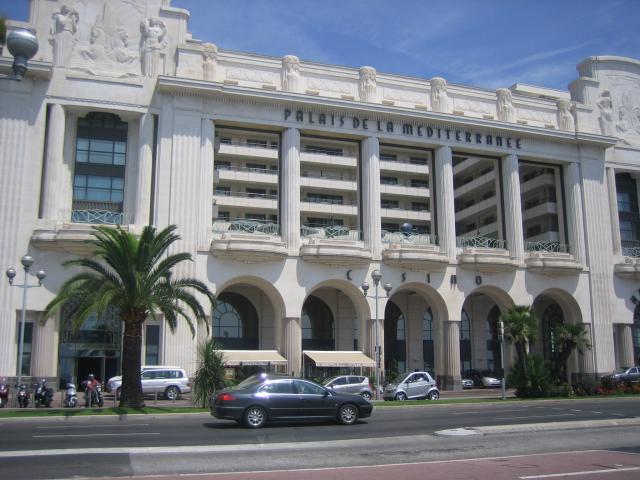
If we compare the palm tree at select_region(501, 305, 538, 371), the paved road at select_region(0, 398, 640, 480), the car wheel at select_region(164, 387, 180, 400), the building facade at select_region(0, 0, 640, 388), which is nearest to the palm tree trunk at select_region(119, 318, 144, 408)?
the paved road at select_region(0, 398, 640, 480)

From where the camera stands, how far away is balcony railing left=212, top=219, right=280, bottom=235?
41594 millimetres

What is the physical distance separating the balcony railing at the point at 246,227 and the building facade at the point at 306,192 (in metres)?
0.11

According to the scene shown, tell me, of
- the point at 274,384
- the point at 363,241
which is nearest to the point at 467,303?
the point at 363,241

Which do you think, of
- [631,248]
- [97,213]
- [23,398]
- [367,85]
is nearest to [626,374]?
[631,248]

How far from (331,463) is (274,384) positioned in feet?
22.9

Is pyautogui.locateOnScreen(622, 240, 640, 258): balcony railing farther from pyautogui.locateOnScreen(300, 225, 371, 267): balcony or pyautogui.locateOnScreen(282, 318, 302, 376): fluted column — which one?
pyautogui.locateOnScreen(282, 318, 302, 376): fluted column

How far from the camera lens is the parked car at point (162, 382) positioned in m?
34.8

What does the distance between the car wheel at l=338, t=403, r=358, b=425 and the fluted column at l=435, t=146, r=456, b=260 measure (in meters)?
27.8

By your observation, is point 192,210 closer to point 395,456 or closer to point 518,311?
point 518,311

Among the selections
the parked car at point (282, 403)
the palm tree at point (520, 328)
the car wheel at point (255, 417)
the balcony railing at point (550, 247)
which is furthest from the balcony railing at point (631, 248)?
the car wheel at point (255, 417)

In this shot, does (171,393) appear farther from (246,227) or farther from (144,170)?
(144,170)

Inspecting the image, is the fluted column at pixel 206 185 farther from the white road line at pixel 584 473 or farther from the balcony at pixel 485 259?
the white road line at pixel 584 473

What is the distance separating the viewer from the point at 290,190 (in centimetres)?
4300

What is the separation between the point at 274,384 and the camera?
19.4m
